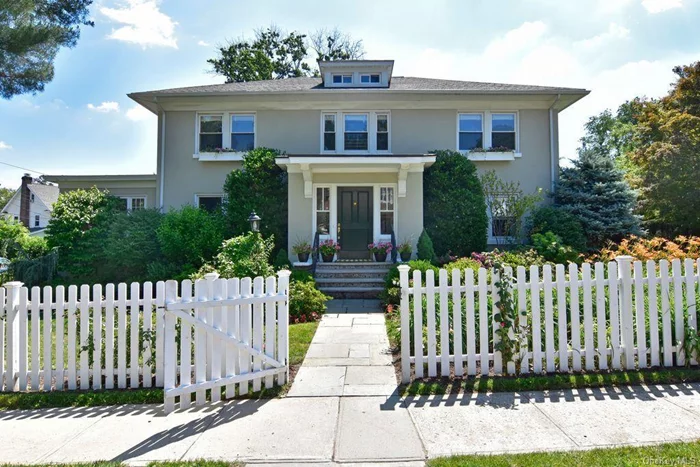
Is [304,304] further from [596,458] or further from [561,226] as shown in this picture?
[561,226]

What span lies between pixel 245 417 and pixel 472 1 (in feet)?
30.5

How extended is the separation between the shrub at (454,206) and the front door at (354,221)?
6.21 feet

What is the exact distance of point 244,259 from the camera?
8.02 metres

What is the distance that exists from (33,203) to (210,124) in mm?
33006

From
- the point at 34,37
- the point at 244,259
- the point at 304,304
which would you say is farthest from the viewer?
the point at 34,37

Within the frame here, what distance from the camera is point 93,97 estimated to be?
1400 centimetres

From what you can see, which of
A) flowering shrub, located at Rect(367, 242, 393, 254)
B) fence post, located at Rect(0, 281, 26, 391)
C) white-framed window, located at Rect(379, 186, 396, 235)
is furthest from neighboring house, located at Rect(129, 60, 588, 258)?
fence post, located at Rect(0, 281, 26, 391)

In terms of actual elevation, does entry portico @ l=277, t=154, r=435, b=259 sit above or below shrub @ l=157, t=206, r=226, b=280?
above

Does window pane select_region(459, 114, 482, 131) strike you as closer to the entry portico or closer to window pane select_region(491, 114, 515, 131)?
window pane select_region(491, 114, 515, 131)

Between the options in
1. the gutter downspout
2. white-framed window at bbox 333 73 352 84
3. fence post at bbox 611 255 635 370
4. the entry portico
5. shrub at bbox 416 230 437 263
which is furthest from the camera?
white-framed window at bbox 333 73 352 84

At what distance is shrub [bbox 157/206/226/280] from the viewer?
9773 mm

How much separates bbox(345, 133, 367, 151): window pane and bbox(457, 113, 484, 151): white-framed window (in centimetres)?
339

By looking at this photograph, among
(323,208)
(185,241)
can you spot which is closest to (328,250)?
(323,208)

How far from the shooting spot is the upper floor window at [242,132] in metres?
13.0
